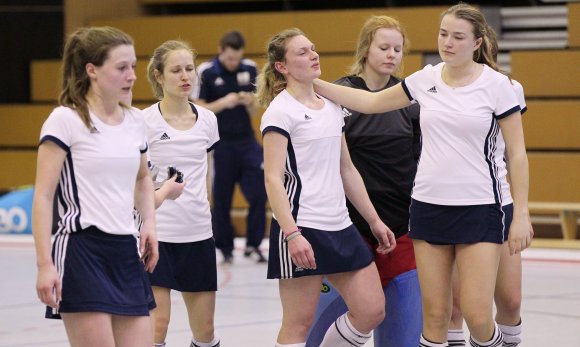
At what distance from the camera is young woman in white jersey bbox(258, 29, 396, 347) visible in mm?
3768

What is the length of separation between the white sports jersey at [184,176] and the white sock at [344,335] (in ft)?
1.98

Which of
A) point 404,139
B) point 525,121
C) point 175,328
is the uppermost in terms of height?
point 404,139

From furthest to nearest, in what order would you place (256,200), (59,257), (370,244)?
1. (256,200)
2. (370,244)
3. (59,257)

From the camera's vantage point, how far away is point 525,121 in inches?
382

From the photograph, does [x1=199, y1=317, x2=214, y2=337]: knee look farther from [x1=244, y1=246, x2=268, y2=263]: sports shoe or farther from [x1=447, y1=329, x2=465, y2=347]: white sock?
[x1=244, y1=246, x2=268, y2=263]: sports shoe

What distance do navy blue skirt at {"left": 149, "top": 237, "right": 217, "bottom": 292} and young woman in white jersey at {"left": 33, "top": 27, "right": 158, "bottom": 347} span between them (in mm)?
863

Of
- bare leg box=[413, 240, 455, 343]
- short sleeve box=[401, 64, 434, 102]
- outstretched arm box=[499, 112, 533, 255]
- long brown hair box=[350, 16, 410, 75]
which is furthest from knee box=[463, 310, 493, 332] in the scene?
long brown hair box=[350, 16, 410, 75]

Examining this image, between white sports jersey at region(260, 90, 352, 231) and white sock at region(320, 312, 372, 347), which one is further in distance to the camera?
white sock at region(320, 312, 372, 347)

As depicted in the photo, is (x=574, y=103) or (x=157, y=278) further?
(x=574, y=103)

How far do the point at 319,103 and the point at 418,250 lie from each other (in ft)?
2.18

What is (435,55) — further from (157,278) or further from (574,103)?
(157,278)

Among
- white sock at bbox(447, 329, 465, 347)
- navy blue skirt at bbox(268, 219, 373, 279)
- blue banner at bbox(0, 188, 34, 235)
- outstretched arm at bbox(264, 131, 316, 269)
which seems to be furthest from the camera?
blue banner at bbox(0, 188, 34, 235)

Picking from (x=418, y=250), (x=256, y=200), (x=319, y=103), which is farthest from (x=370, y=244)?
(x=256, y=200)

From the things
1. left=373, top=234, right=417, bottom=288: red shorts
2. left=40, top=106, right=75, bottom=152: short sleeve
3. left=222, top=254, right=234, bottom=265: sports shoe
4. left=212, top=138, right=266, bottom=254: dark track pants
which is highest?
left=40, top=106, right=75, bottom=152: short sleeve
